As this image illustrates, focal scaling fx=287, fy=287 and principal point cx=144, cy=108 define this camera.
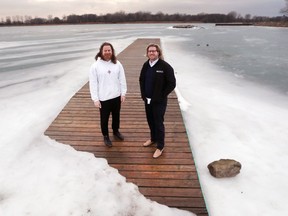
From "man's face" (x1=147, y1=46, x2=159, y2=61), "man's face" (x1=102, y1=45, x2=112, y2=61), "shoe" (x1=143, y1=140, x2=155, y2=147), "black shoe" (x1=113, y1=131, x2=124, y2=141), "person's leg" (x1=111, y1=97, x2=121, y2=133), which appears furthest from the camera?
"black shoe" (x1=113, y1=131, x2=124, y2=141)

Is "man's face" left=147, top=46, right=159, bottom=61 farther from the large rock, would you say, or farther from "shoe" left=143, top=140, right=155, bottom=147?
the large rock

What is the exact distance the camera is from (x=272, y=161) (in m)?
4.18

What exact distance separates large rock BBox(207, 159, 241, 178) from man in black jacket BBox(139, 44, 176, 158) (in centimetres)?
82

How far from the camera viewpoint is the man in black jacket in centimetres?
328

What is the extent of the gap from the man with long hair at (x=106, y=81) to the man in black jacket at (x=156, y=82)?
0.34 m

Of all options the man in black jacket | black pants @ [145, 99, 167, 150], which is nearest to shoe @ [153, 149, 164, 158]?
black pants @ [145, 99, 167, 150]

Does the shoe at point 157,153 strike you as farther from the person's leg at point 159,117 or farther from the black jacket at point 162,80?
the black jacket at point 162,80

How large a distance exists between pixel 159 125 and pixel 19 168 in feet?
6.25

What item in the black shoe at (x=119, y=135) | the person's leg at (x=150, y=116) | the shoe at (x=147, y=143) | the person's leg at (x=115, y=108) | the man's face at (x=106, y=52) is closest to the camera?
the man's face at (x=106, y=52)

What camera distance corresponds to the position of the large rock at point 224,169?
3.67m

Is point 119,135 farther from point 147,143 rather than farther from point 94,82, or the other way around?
point 94,82

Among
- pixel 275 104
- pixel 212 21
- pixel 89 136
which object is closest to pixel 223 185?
pixel 89 136

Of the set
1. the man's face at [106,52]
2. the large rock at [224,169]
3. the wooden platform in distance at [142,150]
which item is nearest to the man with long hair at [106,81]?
the man's face at [106,52]

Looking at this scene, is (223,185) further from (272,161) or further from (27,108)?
(27,108)
